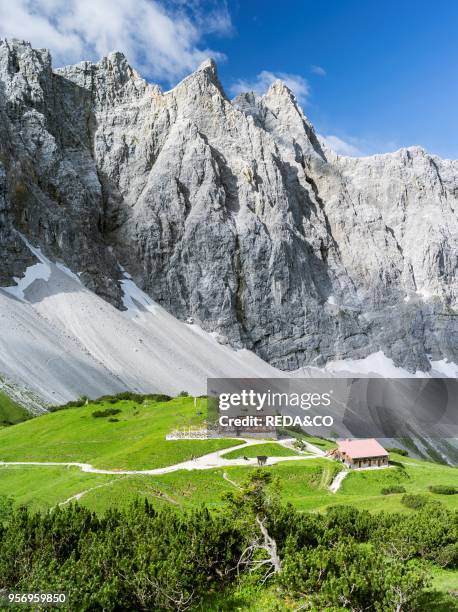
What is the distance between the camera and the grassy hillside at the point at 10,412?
80688 mm

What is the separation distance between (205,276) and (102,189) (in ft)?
148

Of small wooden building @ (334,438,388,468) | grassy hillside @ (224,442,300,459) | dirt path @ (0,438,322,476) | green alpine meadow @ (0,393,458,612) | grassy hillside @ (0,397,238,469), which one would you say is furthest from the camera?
grassy hillside @ (224,442,300,459)

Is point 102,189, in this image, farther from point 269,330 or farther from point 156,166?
point 269,330

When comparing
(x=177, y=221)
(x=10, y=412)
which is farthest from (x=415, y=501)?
(x=177, y=221)

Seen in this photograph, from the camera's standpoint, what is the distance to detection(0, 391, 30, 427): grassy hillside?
80688mm

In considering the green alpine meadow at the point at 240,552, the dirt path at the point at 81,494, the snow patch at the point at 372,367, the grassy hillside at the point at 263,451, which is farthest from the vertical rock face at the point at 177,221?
the green alpine meadow at the point at 240,552

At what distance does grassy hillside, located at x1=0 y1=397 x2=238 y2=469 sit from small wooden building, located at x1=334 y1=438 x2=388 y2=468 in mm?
9880

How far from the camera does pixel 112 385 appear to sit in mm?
109875

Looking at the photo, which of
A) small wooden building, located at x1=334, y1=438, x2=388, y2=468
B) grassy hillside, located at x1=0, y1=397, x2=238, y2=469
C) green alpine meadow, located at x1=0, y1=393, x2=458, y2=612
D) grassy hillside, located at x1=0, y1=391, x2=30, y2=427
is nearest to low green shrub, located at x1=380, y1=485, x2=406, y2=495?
green alpine meadow, located at x1=0, y1=393, x2=458, y2=612

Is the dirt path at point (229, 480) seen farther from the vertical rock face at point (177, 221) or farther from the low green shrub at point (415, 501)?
the vertical rock face at point (177, 221)

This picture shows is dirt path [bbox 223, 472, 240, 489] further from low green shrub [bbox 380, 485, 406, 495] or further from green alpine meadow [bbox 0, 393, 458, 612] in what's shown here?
low green shrub [bbox 380, 485, 406, 495]

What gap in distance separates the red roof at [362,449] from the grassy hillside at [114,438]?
984 cm

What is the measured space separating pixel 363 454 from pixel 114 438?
23.6 metres

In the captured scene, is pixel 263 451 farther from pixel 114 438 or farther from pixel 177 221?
pixel 177 221
